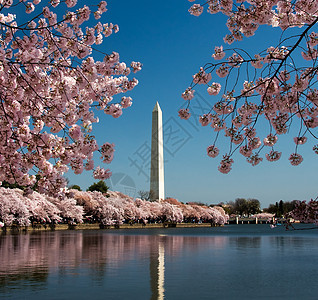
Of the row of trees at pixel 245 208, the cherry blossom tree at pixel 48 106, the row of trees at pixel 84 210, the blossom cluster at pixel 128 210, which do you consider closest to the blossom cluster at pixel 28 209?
the row of trees at pixel 84 210

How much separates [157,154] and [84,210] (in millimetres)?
14185

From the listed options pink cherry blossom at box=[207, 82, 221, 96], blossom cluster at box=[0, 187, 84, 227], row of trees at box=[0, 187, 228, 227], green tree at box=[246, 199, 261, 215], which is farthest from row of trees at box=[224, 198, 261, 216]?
pink cherry blossom at box=[207, 82, 221, 96]

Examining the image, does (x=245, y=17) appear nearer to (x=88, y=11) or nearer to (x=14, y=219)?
(x=88, y=11)

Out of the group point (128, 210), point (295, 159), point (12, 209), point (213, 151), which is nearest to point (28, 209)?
point (12, 209)

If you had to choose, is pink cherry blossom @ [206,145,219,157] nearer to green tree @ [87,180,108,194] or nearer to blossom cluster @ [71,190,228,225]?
blossom cluster @ [71,190,228,225]

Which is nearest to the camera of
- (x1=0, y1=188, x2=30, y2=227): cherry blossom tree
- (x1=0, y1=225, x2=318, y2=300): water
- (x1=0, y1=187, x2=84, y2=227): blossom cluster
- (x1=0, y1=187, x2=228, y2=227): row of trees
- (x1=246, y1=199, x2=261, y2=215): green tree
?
(x1=0, y1=225, x2=318, y2=300): water

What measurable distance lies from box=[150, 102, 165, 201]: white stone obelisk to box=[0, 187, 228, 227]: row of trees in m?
7.70

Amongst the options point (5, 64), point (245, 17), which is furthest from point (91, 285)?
point (245, 17)

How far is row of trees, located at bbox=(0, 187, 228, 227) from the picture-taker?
146 ft

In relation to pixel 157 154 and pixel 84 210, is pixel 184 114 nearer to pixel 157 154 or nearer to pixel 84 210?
pixel 157 154

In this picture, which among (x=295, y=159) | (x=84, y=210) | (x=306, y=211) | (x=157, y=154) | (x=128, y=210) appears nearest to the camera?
(x=306, y=211)

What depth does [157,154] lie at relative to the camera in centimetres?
6106

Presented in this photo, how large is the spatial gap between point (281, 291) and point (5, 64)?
302 inches

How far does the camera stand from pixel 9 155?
323 inches
